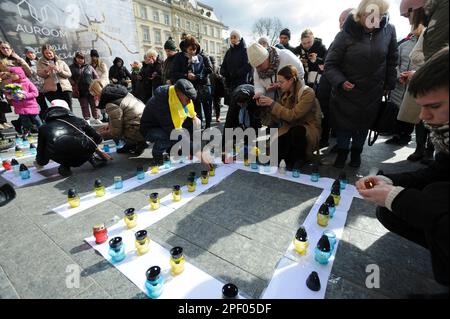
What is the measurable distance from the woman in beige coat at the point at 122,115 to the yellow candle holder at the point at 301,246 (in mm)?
2922

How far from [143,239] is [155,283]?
1.31 ft

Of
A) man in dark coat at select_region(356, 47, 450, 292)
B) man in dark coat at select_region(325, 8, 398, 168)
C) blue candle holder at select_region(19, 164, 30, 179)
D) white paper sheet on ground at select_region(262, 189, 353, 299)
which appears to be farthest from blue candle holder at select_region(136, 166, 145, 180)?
man in dark coat at select_region(325, 8, 398, 168)

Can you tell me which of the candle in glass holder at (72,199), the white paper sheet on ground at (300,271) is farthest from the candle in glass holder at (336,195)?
the candle in glass holder at (72,199)

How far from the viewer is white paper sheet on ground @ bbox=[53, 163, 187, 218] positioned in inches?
87.5

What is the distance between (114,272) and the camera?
1494 mm

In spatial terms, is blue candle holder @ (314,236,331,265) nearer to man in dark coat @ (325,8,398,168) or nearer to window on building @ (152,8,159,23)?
man in dark coat @ (325,8,398,168)

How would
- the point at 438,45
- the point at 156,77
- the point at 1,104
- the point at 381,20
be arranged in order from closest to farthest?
1. the point at 438,45
2. the point at 381,20
3. the point at 1,104
4. the point at 156,77

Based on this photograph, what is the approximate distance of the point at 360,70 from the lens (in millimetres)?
2648

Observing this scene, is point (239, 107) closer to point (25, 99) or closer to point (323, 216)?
point (323, 216)

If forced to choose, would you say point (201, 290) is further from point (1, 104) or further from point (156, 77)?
point (1, 104)

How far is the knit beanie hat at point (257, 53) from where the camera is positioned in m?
3.03

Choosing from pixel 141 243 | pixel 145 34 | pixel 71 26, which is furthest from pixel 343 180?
pixel 145 34

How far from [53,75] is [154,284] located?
5.63 meters
